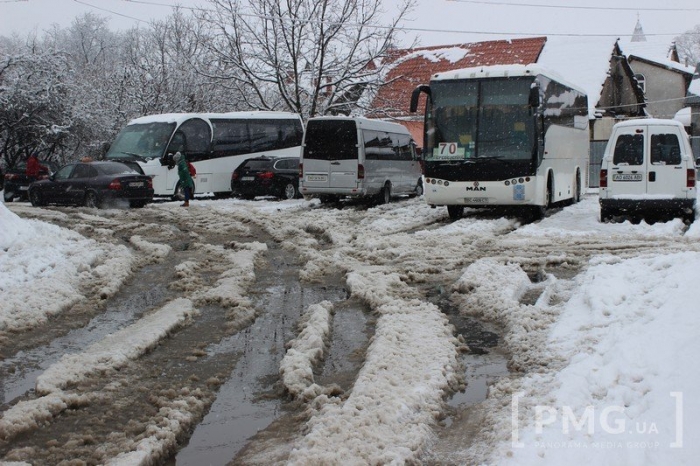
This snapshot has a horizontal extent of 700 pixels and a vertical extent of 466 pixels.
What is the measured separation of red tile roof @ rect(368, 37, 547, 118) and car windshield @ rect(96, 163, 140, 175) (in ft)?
67.5

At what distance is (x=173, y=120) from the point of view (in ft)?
94.4

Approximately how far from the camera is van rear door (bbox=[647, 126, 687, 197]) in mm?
17250

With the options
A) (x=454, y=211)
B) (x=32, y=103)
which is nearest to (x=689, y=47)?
(x=32, y=103)

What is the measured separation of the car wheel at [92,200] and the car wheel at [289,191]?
6.76m

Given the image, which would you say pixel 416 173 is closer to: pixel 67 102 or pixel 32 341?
pixel 67 102

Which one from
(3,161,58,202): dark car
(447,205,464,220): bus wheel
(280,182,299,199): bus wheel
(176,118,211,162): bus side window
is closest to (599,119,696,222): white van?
(447,205,464,220): bus wheel

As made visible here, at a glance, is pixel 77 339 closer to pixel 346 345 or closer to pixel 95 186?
pixel 346 345

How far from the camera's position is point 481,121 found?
18.4 m

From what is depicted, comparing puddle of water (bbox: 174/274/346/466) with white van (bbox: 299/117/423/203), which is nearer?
puddle of water (bbox: 174/274/346/466)

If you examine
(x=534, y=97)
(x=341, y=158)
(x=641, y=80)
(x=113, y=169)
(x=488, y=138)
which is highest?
(x=641, y=80)

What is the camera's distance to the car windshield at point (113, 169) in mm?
24281
